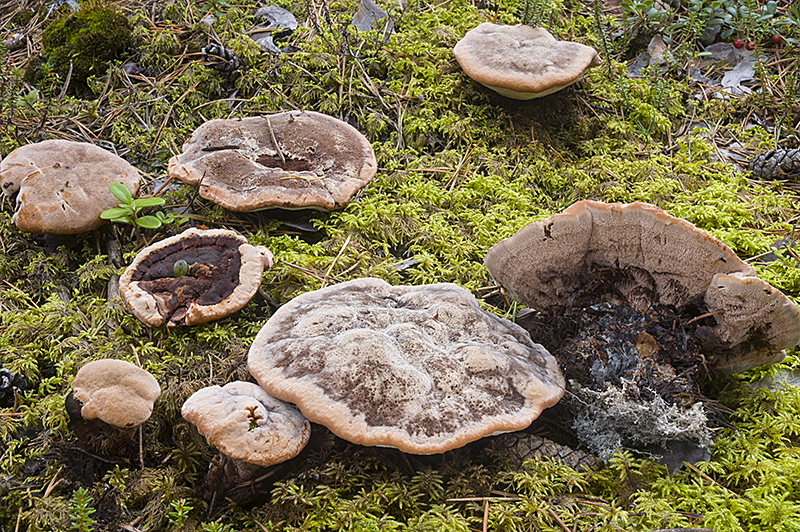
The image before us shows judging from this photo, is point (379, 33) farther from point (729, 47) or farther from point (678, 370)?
point (678, 370)

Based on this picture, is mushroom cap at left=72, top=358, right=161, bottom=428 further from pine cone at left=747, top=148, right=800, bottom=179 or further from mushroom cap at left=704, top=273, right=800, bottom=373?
pine cone at left=747, top=148, right=800, bottom=179

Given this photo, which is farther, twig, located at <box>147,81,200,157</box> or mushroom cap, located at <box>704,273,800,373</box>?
twig, located at <box>147,81,200,157</box>

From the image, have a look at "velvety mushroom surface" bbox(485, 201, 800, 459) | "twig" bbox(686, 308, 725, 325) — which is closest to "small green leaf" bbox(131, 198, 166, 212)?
"velvety mushroom surface" bbox(485, 201, 800, 459)

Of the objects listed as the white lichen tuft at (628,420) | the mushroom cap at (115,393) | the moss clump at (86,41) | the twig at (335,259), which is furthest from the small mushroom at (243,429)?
the moss clump at (86,41)

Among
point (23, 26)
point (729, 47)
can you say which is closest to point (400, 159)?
point (729, 47)

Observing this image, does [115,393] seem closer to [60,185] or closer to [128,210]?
[128,210]
